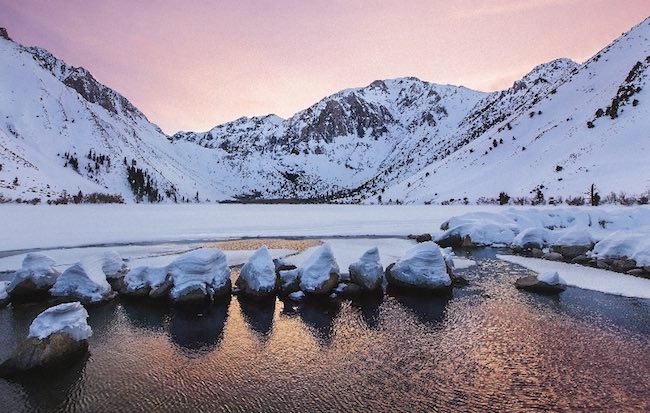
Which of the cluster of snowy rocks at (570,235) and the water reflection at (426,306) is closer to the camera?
the water reflection at (426,306)

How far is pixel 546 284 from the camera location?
21.9 metres

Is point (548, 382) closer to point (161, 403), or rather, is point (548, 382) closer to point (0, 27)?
point (161, 403)

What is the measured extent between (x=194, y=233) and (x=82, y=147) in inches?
5514

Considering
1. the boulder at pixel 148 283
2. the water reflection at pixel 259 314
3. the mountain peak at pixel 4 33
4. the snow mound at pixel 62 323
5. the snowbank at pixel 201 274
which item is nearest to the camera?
the snow mound at pixel 62 323

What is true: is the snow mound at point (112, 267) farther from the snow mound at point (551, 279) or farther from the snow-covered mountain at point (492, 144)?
the snow-covered mountain at point (492, 144)

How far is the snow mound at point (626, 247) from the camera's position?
2564 centimetres

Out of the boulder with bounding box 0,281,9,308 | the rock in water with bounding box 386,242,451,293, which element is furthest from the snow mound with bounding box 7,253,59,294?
the rock in water with bounding box 386,242,451,293

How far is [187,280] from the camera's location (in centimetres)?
2098

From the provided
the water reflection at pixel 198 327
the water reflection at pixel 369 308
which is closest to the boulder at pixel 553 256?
the water reflection at pixel 369 308

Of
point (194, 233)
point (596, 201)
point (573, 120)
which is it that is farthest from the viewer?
point (573, 120)

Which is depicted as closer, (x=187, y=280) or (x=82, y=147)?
(x=187, y=280)

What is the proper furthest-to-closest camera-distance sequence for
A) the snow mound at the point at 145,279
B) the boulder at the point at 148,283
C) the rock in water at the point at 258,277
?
the rock in water at the point at 258,277, the snow mound at the point at 145,279, the boulder at the point at 148,283

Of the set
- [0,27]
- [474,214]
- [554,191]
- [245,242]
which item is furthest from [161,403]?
[0,27]

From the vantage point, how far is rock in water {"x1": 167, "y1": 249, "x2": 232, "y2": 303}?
20.2 m
